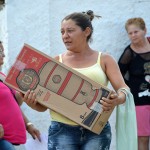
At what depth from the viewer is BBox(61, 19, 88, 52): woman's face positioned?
11.7ft

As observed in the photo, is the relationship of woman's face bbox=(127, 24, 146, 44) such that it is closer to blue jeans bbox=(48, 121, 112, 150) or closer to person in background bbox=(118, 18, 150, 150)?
person in background bbox=(118, 18, 150, 150)

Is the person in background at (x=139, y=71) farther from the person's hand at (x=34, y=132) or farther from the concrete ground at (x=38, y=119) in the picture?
the person's hand at (x=34, y=132)

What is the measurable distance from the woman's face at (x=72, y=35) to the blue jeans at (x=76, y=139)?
60 centimetres

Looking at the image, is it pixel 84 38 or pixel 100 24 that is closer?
pixel 84 38

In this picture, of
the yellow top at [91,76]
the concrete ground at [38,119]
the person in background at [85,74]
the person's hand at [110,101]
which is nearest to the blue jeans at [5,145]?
the person in background at [85,74]

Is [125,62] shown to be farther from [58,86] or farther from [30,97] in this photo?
[30,97]

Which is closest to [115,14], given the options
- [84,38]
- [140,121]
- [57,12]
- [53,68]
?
[57,12]

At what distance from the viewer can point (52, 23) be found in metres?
5.62

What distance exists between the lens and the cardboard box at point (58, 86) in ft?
11.1

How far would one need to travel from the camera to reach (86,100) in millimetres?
3408

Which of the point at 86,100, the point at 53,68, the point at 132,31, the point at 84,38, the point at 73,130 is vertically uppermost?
the point at 132,31

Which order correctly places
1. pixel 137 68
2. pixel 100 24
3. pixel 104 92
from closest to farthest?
1. pixel 104 92
2. pixel 137 68
3. pixel 100 24

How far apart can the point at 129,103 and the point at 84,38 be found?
0.61 metres

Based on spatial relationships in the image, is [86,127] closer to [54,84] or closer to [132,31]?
[54,84]
